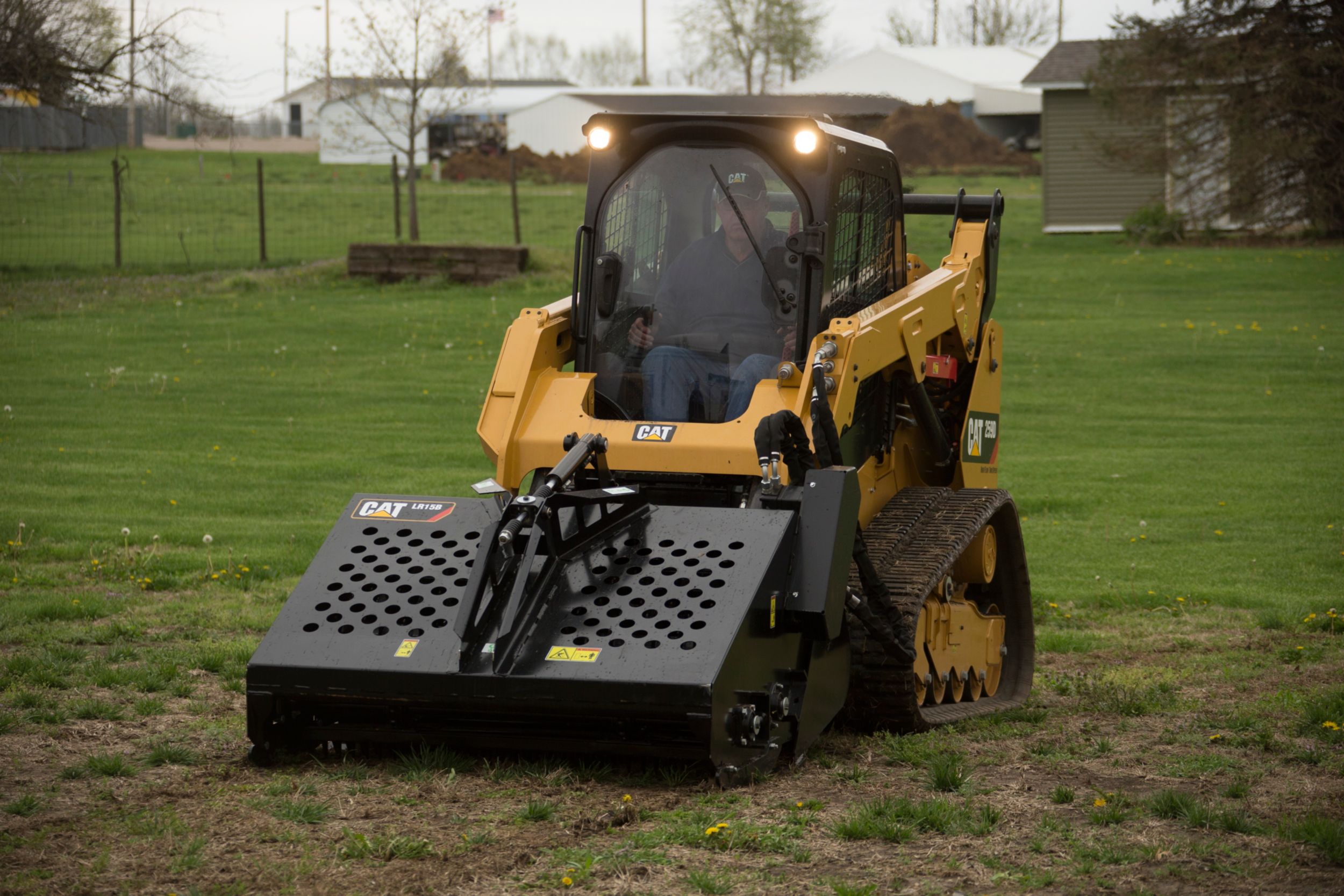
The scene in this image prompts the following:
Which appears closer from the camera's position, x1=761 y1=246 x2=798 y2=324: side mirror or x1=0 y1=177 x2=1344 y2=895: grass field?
x1=0 y1=177 x2=1344 y2=895: grass field

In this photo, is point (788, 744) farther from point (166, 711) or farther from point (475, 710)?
point (166, 711)

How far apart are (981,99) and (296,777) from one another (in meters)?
61.0

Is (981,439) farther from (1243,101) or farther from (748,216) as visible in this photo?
(1243,101)

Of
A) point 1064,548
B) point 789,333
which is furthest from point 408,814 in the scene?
point 1064,548

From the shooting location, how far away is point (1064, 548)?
10.9m

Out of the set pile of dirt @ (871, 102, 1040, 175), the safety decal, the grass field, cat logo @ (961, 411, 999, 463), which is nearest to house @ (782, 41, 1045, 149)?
pile of dirt @ (871, 102, 1040, 175)

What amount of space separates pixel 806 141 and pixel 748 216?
0.41 meters

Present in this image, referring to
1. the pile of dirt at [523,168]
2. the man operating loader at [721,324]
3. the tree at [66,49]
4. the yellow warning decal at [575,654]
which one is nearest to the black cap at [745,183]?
the man operating loader at [721,324]

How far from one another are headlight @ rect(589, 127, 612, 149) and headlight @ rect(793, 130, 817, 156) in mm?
872

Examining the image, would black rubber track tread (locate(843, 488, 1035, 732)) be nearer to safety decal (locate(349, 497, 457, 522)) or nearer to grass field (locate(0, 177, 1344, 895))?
grass field (locate(0, 177, 1344, 895))

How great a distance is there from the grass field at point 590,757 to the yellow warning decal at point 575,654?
1.48 feet

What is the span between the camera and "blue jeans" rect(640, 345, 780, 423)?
6.39m

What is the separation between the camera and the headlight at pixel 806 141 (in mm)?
6305

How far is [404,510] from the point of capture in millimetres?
6094
